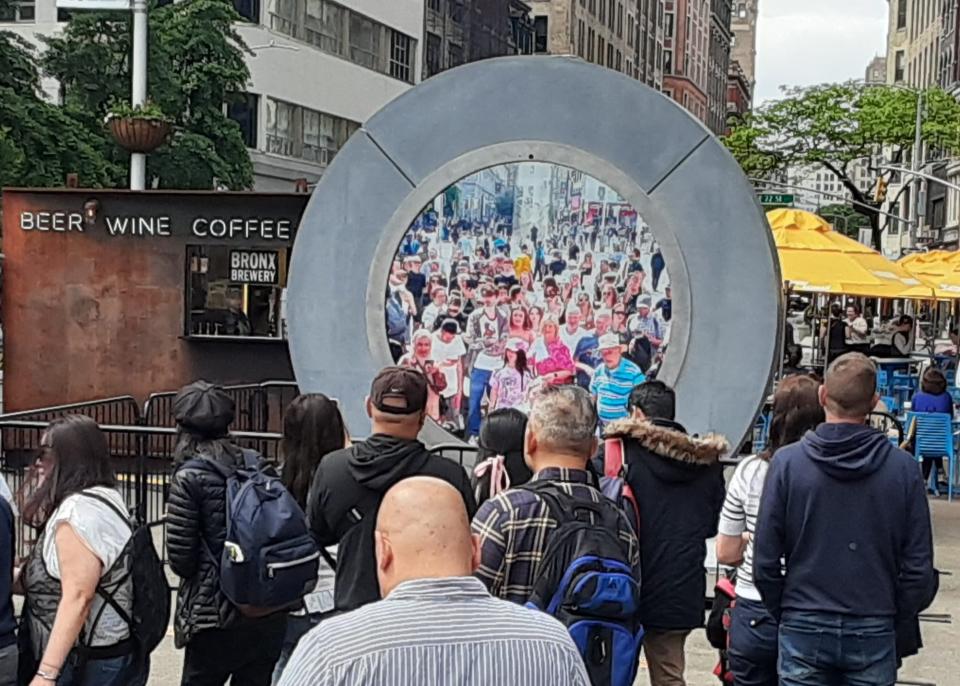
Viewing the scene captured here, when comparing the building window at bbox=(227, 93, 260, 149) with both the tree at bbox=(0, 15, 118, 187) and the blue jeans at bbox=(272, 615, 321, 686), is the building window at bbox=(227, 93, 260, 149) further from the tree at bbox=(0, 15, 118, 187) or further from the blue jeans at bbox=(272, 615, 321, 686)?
the blue jeans at bbox=(272, 615, 321, 686)

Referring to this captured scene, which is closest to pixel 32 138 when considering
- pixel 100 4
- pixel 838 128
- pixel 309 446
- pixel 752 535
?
pixel 100 4

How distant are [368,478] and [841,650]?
1872 millimetres

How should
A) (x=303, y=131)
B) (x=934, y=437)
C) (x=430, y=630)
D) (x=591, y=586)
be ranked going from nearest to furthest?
1. (x=430, y=630)
2. (x=591, y=586)
3. (x=934, y=437)
4. (x=303, y=131)

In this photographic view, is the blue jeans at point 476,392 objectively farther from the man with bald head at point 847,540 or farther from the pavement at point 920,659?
the man with bald head at point 847,540

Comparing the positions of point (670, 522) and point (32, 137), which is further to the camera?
point (32, 137)

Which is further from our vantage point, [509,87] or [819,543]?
[509,87]

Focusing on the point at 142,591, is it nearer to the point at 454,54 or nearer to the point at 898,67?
the point at 454,54

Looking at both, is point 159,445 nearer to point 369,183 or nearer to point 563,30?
point 369,183

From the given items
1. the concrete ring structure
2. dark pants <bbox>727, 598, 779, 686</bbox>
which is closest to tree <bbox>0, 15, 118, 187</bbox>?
the concrete ring structure

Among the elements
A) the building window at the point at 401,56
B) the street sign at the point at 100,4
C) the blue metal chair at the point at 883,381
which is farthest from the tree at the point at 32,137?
the building window at the point at 401,56

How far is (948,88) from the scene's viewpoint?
7300 cm

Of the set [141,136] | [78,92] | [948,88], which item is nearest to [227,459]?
Result: [141,136]

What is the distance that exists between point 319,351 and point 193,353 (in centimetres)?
359

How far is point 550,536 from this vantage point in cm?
425
